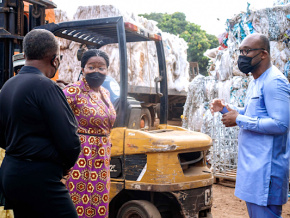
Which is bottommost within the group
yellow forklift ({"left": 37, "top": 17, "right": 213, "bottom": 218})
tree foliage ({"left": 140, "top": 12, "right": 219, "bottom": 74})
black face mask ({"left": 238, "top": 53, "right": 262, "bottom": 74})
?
yellow forklift ({"left": 37, "top": 17, "right": 213, "bottom": 218})

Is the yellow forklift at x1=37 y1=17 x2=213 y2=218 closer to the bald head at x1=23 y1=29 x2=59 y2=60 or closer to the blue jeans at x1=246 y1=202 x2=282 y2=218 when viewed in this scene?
the blue jeans at x1=246 y1=202 x2=282 y2=218

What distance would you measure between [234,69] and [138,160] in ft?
18.9

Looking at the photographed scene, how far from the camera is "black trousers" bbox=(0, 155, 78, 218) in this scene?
1.95 metres

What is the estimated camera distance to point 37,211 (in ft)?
6.48

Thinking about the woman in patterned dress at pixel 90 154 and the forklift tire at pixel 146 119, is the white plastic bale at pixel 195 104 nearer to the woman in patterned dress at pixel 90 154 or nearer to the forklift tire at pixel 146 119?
the forklift tire at pixel 146 119

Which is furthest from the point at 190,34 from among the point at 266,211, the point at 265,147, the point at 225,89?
the point at 266,211

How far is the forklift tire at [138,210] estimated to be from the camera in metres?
3.80

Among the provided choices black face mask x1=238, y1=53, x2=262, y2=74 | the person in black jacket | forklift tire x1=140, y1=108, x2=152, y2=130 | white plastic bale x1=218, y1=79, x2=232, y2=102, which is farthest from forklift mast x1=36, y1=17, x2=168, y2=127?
white plastic bale x1=218, y1=79, x2=232, y2=102

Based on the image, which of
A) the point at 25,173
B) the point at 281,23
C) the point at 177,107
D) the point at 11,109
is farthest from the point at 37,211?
the point at 177,107

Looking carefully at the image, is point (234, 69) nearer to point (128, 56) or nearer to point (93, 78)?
point (128, 56)

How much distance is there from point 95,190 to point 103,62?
124cm

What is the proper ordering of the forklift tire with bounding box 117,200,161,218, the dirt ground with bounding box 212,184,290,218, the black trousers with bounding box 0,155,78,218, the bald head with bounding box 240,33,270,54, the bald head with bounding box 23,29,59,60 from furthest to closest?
the dirt ground with bounding box 212,184,290,218 → the forklift tire with bounding box 117,200,161,218 → the bald head with bounding box 240,33,270,54 → the bald head with bounding box 23,29,59,60 → the black trousers with bounding box 0,155,78,218

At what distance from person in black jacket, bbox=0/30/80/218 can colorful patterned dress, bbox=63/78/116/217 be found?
3.90ft

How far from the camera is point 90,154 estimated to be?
10.7ft
